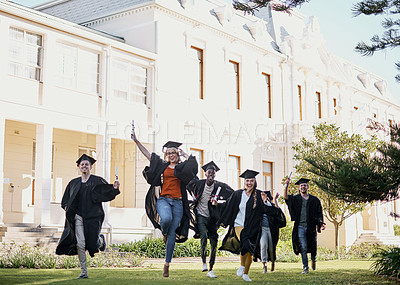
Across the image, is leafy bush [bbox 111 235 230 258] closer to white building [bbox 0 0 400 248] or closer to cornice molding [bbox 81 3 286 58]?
white building [bbox 0 0 400 248]

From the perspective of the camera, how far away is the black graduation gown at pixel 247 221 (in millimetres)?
10508

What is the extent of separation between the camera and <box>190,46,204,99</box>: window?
961 inches

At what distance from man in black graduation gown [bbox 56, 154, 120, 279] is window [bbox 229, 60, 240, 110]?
16827mm

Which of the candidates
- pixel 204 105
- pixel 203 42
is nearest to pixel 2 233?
pixel 204 105

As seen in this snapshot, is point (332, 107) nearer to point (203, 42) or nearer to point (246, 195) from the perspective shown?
point (203, 42)

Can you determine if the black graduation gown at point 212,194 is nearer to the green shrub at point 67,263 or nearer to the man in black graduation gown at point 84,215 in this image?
the man in black graduation gown at point 84,215

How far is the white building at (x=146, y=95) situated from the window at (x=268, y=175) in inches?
1.9

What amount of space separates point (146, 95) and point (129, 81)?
1.02 m

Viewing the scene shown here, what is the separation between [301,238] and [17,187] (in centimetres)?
1121

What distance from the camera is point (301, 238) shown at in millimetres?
12633

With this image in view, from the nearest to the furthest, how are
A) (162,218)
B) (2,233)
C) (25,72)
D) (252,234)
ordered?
(162,218) → (252,234) → (2,233) → (25,72)

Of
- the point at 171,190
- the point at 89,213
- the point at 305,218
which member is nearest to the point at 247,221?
the point at 171,190

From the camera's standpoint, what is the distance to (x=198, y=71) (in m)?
24.7

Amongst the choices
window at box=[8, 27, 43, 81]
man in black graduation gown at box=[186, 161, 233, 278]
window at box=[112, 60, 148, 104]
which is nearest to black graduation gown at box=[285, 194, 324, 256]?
man in black graduation gown at box=[186, 161, 233, 278]
